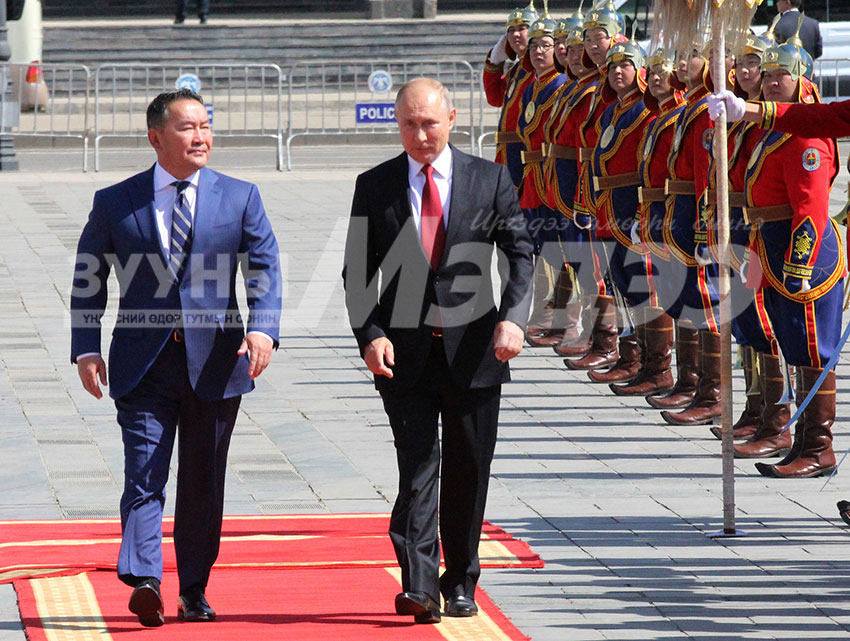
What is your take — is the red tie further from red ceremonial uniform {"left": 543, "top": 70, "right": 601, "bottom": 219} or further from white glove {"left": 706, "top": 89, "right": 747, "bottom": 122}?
red ceremonial uniform {"left": 543, "top": 70, "right": 601, "bottom": 219}

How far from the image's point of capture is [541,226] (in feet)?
34.3

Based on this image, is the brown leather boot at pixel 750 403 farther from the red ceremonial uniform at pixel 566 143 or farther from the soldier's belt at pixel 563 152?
the soldier's belt at pixel 563 152

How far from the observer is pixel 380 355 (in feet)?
16.3

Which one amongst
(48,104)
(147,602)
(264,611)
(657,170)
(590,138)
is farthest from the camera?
(48,104)

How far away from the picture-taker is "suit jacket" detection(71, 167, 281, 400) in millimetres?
5000

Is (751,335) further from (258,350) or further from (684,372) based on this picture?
(258,350)

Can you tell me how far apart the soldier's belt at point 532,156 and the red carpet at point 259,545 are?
4372 mm

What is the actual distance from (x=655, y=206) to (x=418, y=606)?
3997mm

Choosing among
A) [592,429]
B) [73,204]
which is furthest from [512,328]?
[73,204]

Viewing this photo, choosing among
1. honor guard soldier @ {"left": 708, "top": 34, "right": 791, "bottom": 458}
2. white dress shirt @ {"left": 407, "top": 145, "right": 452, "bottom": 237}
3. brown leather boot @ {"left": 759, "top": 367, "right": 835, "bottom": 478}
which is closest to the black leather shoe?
white dress shirt @ {"left": 407, "top": 145, "right": 452, "bottom": 237}

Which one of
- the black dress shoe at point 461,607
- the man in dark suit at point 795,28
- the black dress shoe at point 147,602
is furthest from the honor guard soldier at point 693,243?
the man in dark suit at point 795,28

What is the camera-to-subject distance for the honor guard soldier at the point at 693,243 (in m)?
7.85

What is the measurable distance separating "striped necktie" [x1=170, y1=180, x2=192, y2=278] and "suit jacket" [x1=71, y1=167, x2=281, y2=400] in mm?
25

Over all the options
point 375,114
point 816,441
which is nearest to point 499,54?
point 816,441
